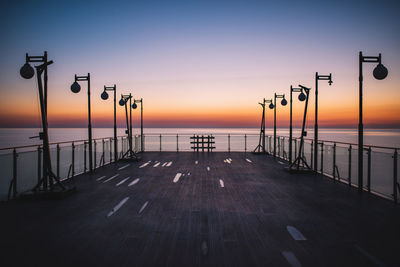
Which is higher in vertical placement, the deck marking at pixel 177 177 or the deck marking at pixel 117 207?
the deck marking at pixel 117 207

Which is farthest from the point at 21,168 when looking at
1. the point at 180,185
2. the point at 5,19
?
the point at 5,19

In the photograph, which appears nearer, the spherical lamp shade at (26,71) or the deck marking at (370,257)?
the deck marking at (370,257)

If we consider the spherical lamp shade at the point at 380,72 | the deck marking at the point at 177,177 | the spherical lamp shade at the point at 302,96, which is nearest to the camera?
the spherical lamp shade at the point at 380,72

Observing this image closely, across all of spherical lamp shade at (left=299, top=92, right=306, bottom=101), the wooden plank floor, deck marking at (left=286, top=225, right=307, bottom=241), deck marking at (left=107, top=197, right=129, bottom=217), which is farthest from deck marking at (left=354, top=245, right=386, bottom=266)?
spherical lamp shade at (left=299, top=92, right=306, bottom=101)

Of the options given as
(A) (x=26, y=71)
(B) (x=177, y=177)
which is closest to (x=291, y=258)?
(B) (x=177, y=177)

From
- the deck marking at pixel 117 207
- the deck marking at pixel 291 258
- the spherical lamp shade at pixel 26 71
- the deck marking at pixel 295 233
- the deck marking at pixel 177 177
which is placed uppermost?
the spherical lamp shade at pixel 26 71

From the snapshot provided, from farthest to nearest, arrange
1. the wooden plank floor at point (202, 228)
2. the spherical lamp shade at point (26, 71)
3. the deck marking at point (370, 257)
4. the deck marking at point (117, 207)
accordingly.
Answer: the spherical lamp shade at point (26, 71) → the deck marking at point (117, 207) → the wooden plank floor at point (202, 228) → the deck marking at point (370, 257)

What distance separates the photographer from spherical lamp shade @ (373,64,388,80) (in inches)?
213

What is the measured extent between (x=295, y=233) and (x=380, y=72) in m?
4.88

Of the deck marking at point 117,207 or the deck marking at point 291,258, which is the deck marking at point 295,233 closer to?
the deck marking at point 291,258

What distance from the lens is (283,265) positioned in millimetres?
2508

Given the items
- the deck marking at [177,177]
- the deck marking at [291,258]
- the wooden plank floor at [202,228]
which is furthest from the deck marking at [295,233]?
the deck marking at [177,177]

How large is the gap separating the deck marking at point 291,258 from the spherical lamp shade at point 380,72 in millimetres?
5258

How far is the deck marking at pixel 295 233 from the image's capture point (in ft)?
10.6
